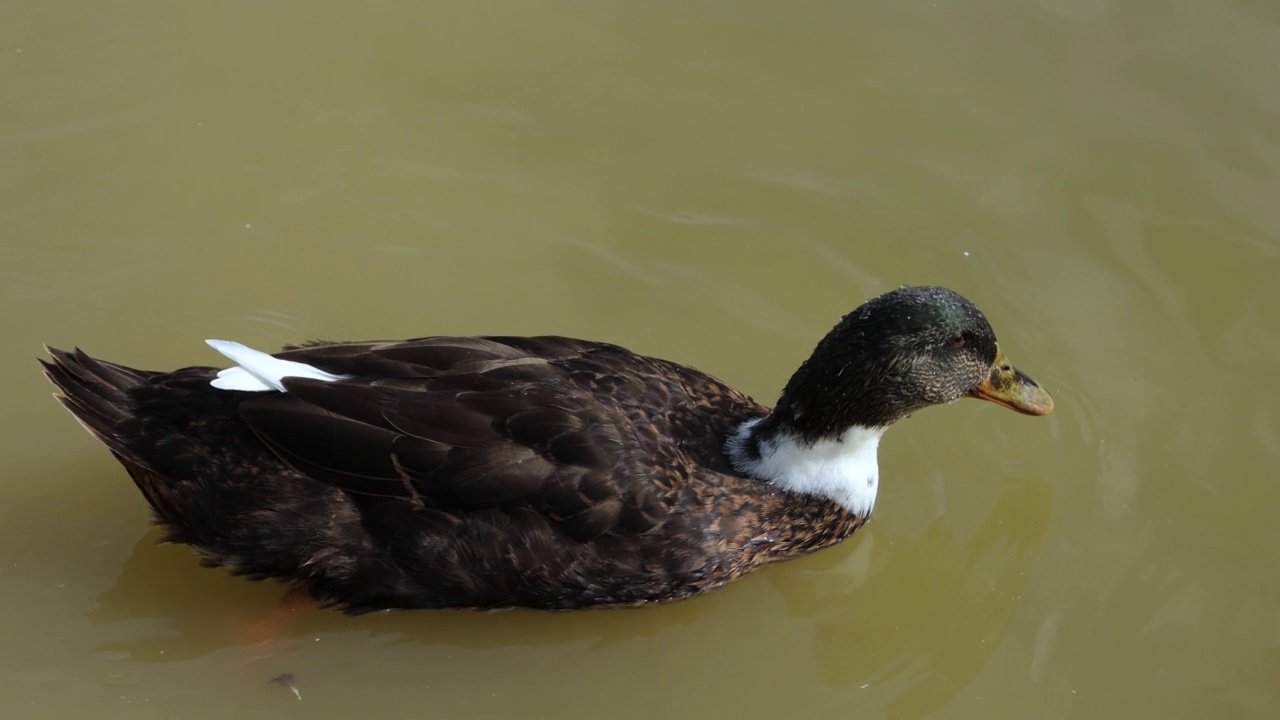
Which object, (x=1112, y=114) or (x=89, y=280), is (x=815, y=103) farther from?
(x=89, y=280)

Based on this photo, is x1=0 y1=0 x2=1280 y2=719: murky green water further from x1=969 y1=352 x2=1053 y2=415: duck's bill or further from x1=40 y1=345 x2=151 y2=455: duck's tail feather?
x1=40 y1=345 x2=151 y2=455: duck's tail feather

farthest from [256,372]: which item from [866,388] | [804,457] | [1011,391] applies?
[1011,391]

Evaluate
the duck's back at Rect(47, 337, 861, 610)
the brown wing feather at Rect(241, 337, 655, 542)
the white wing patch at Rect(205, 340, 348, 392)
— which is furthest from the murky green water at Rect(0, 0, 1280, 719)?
the white wing patch at Rect(205, 340, 348, 392)

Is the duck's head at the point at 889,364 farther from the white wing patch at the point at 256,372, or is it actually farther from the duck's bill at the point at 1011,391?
the white wing patch at the point at 256,372

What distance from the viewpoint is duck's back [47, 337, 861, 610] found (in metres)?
4.89

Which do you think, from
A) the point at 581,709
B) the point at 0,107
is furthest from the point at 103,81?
the point at 581,709

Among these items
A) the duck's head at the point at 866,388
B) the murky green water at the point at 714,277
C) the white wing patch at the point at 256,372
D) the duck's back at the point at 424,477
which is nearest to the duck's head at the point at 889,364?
the duck's head at the point at 866,388

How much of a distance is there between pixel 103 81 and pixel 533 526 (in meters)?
3.74

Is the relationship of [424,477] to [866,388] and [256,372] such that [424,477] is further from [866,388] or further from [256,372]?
[866,388]

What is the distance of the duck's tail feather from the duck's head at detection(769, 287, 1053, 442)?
245cm

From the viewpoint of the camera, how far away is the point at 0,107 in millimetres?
6828

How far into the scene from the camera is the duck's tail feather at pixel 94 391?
5059mm

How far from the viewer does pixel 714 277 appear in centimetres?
660

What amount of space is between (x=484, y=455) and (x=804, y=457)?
1311 mm
